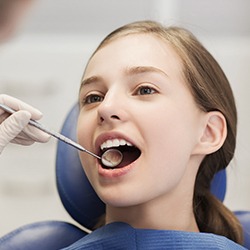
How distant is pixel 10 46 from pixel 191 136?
64.3 inches

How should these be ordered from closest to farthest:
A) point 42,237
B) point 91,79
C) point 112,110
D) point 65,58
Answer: point 112,110, point 91,79, point 42,237, point 65,58

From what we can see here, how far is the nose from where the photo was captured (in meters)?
1.15

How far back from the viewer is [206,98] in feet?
4.20

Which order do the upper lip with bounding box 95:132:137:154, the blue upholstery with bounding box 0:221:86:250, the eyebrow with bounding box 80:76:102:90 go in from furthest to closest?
1. the blue upholstery with bounding box 0:221:86:250
2. the eyebrow with bounding box 80:76:102:90
3. the upper lip with bounding box 95:132:137:154

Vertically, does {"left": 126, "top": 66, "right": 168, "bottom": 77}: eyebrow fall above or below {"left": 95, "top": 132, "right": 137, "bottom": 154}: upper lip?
above

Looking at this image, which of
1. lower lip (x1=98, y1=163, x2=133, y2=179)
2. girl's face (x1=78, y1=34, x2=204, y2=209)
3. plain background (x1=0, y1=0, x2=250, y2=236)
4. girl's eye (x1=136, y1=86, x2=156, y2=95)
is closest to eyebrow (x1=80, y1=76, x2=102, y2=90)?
girl's face (x1=78, y1=34, x2=204, y2=209)

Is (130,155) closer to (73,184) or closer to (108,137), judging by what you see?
(108,137)

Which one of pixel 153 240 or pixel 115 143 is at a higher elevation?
pixel 115 143

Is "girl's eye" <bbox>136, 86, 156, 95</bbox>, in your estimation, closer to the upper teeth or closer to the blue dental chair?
the upper teeth

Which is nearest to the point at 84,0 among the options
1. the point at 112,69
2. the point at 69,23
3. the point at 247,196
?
the point at 69,23

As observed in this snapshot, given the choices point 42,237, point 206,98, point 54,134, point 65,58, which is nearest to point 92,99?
point 54,134

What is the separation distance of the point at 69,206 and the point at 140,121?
45cm

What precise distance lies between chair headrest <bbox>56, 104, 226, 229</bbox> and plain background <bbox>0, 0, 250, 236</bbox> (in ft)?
3.78

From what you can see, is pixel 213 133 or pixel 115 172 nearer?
pixel 115 172
